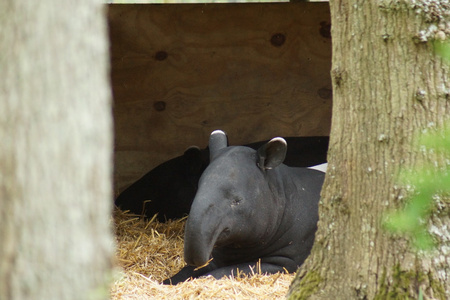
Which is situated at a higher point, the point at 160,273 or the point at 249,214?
the point at 249,214

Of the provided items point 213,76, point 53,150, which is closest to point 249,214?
point 213,76

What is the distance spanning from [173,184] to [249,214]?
6.30ft

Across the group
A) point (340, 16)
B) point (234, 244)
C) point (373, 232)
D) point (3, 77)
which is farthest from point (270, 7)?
point (3, 77)

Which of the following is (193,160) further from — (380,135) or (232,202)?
(380,135)

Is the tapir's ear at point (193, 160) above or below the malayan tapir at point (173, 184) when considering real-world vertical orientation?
above

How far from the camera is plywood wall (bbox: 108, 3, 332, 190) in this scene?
6.55 m

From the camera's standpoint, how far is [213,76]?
6734 mm

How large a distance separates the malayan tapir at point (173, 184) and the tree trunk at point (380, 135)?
339 centimetres

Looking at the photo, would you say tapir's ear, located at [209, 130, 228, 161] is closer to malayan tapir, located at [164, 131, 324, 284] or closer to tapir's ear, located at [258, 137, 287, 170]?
malayan tapir, located at [164, 131, 324, 284]

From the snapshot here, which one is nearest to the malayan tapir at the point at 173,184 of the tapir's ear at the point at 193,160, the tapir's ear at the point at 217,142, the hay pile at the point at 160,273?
the hay pile at the point at 160,273

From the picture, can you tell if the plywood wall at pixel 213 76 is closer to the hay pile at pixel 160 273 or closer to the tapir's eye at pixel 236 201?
the hay pile at pixel 160 273

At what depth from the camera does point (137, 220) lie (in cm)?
620

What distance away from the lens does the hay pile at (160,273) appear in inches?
154

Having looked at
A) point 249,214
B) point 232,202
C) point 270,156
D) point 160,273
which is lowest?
point 160,273
